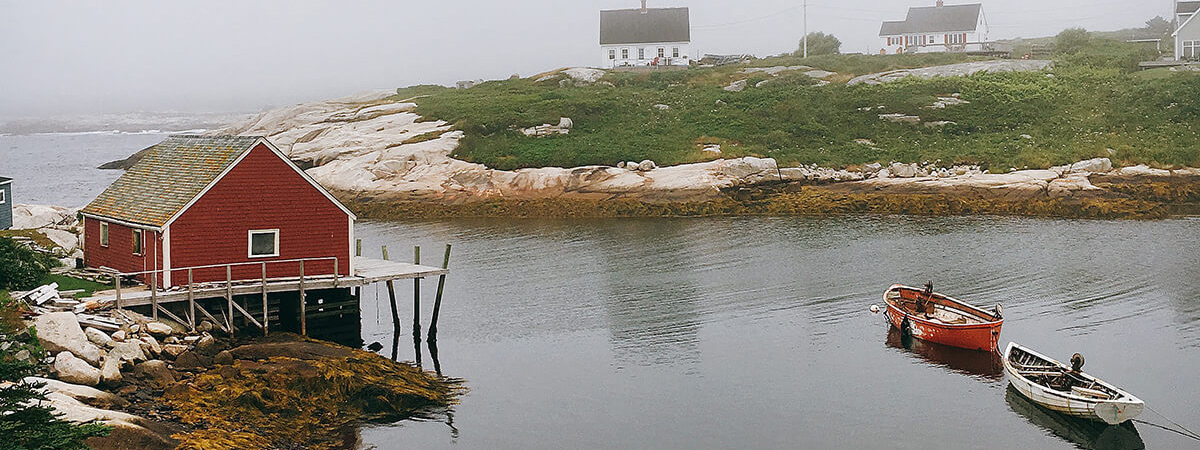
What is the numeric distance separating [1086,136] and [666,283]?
1618 inches

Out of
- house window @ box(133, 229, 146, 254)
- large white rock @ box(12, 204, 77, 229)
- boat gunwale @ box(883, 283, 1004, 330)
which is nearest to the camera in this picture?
house window @ box(133, 229, 146, 254)

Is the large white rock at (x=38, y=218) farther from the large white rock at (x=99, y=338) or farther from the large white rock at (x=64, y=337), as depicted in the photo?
the large white rock at (x=64, y=337)

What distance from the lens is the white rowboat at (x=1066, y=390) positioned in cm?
2819

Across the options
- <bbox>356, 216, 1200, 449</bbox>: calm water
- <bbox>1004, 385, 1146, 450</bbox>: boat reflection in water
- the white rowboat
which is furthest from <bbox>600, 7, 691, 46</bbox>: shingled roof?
<bbox>1004, 385, 1146, 450</bbox>: boat reflection in water

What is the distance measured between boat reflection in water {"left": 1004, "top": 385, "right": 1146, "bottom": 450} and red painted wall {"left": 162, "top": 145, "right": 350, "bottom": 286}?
19.5 meters

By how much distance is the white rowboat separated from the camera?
28.2 m

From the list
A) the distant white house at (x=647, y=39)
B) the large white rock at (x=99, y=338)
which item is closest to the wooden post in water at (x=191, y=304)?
the large white rock at (x=99, y=338)

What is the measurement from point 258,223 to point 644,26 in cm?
8065

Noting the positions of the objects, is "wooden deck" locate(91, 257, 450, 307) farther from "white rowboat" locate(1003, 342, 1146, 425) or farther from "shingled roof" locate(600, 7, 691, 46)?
"shingled roof" locate(600, 7, 691, 46)

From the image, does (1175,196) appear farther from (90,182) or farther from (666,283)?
(90,182)

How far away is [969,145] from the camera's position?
2997 inches

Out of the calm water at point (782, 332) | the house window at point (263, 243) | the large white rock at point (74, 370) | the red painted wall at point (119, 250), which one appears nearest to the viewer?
the large white rock at point (74, 370)

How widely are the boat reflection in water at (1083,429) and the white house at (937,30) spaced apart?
84360 mm

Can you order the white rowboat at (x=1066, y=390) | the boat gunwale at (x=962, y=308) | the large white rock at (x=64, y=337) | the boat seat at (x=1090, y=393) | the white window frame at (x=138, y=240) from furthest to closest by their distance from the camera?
the boat gunwale at (x=962, y=308), the white window frame at (x=138, y=240), the boat seat at (x=1090, y=393), the white rowboat at (x=1066, y=390), the large white rock at (x=64, y=337)
